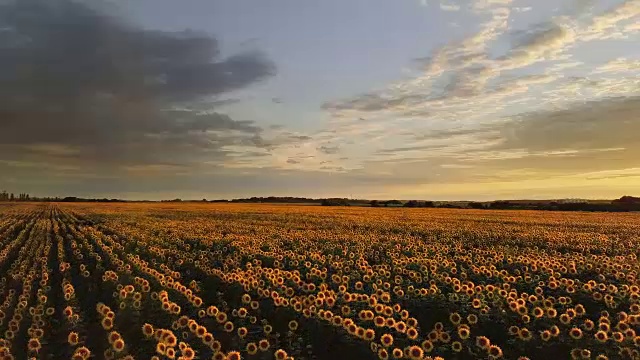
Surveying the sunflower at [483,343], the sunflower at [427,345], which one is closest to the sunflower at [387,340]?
the sunflower at [427,345]

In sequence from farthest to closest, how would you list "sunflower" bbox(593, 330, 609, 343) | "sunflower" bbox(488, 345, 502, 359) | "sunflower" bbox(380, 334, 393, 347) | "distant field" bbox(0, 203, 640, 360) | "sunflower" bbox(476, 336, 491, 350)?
"distant field" bbox(0, 203, 640, 360) → "sunflower" bbox(593, 330, 609, 343) → "sunflower" bbox(380, 334, 393, 347) → "sunflower" bbox(476, 336, 491, 350) → "sunflower" bbox(488, 345, 502, 359)

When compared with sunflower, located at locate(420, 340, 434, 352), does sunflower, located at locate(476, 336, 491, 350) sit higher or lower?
higher

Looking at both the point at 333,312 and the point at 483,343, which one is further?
the point at 333,312

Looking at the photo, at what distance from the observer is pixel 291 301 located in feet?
34.4

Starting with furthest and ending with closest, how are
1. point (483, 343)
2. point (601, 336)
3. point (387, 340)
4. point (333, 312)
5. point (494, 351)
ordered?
point (333, 312) < point (601, 336) < point (387, 340) < point (483, 343) < point (494, 351)

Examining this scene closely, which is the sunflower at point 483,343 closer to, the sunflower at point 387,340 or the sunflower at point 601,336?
the sunflower at point 387,340

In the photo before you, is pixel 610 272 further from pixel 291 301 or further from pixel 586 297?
pixel 291 301

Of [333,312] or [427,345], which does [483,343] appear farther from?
[333,312]

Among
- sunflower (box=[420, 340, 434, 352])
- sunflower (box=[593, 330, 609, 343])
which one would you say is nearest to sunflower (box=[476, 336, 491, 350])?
sunflower (box=[420, 340, 434, 352])

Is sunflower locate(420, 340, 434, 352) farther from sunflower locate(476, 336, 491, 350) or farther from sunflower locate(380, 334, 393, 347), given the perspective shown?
sunflower locate(476, 336, 491, 350)

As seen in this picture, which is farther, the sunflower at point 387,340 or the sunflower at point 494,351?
the sunflower at point 387,340

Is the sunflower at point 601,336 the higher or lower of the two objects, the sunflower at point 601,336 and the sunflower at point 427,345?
the higher

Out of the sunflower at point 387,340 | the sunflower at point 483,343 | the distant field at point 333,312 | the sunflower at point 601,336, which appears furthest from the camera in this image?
the distant field at point 333,312

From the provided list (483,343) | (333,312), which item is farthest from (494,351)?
(333,312)
